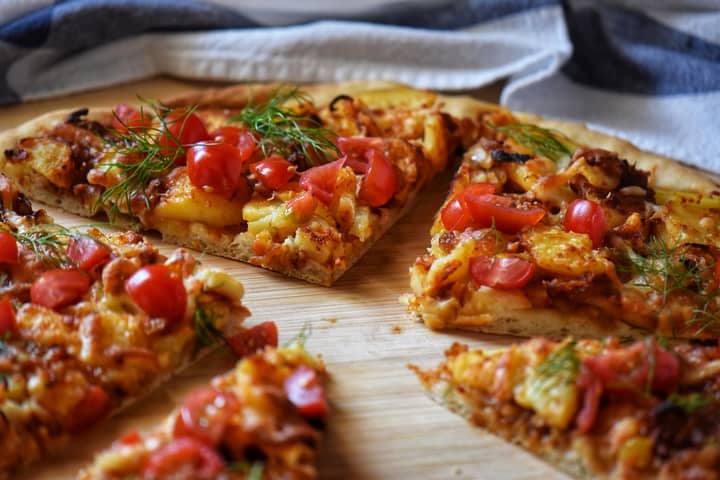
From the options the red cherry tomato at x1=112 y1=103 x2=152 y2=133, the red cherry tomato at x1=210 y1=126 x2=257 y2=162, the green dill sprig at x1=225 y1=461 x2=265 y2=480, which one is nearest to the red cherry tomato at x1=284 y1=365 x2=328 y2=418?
the green dill sprig at x1=225 y1=461 x2=265 y2=480

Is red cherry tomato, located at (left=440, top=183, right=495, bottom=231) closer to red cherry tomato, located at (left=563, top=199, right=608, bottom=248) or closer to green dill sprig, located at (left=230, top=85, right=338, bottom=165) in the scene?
red cherry tomato, located at (left=563, top=199, right=608, bottom=248)

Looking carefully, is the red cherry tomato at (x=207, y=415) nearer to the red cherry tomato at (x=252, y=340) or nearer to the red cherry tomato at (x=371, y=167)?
the red cherry tomato at (x=252, y=340)

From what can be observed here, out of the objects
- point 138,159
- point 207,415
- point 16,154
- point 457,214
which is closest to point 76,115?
point 16,154

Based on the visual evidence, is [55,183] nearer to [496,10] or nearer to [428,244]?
[428,244]

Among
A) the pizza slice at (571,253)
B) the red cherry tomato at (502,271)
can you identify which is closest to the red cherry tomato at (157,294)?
the pizza slice at (571,253)

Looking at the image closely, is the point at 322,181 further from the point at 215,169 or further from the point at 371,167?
the point at 215,169

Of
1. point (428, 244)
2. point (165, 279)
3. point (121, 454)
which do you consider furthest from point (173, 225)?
point (121, 454)
